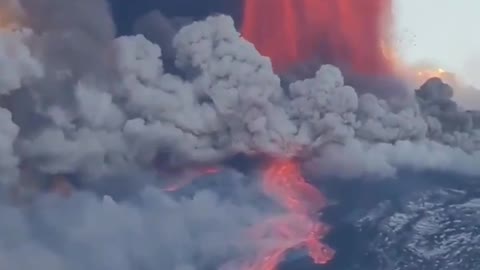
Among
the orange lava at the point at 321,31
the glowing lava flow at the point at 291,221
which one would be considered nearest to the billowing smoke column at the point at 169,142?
the glowing lava flow at the point at 291,221

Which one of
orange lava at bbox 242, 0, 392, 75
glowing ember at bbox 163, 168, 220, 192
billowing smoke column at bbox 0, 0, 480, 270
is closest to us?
billowing smoke column at bbox 0, 0, 480, 270

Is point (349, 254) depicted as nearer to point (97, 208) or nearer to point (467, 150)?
point (467, 150)

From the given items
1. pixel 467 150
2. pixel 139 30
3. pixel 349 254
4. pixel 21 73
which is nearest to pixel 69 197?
pixel 21 73

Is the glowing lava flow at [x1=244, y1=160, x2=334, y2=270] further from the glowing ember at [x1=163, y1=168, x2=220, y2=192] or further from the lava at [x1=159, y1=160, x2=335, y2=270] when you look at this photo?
the glowing ember at [x1=163, y1=168, x2=220, y2=192]

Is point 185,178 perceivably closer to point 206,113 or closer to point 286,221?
point 206,113

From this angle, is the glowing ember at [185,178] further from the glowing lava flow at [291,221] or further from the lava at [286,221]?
the glowing lava flow at [291,221]

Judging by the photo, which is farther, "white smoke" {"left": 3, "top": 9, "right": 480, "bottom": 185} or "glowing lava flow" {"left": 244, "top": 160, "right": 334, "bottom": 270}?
"glowing lava flow" {"left": 244, "top": 160, "right": 334, "bottom": 270}

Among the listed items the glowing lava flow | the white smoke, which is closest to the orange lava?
the white smoke

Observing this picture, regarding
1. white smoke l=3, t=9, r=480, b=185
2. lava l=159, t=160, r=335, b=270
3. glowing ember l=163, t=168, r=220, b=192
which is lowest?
lava l=159, t=160, r=335, b=270
